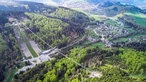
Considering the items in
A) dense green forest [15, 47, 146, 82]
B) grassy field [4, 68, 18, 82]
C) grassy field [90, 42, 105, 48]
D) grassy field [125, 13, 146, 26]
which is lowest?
grassy field [4, 68, 18, 82]

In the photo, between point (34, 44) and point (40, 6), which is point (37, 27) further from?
point (40, 6)

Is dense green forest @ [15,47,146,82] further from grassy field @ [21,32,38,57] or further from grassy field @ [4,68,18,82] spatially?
grassy field @ [21,32,38,57]

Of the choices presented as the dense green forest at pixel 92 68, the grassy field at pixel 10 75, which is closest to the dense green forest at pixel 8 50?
the grassy field at pixel 10 75

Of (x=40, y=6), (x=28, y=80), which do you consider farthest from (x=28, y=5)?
(x=28, y=80)

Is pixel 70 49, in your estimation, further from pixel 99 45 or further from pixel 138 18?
pixel 138 18

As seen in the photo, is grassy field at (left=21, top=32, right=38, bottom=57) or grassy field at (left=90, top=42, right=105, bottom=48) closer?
grassy field at (left=21, top=32, right=38, bottom=57)

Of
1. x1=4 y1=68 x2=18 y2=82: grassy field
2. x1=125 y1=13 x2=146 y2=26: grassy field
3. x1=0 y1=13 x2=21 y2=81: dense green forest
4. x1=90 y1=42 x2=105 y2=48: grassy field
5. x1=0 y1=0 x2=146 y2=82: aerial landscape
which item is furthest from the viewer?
x1=125 y1=13 x2=146 y2=26: grassy field

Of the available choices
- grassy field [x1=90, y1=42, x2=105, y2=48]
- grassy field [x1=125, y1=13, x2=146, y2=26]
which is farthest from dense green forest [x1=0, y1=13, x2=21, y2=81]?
grassy field [x1=125, y1=13, x2=146, y2=26]

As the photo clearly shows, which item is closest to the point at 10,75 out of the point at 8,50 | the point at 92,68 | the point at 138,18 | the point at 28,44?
the point at 8,50

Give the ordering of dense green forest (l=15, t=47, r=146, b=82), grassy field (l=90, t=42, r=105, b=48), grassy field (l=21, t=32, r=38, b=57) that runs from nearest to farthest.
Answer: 1. dense green forest (l=15, t=47, r=146, b=82)
2. grassy field (l=21, t=32, r=38, b=57)
3. grassy field (l=90, t=42, r=105, b=48)
